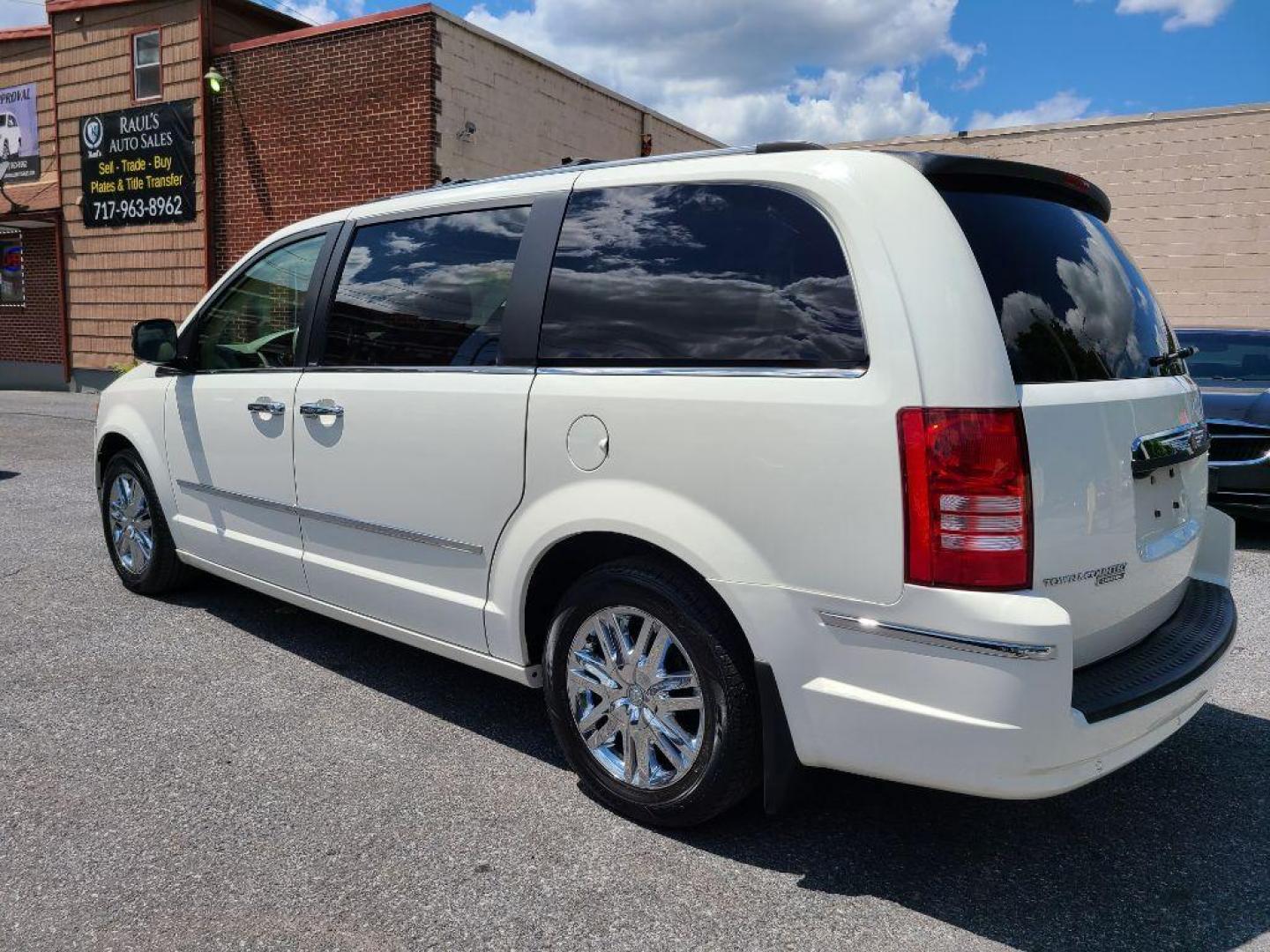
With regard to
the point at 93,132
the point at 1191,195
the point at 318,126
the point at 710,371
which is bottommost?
the point at 710,371

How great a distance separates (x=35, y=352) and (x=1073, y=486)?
21.2 metres

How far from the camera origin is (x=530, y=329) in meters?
3.21

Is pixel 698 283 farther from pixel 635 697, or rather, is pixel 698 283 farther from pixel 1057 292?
pixel 635 697

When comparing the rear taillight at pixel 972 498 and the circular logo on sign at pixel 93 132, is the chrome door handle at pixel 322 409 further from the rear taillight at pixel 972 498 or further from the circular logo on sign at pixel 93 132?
the circular logo on sign at pixel 93 132

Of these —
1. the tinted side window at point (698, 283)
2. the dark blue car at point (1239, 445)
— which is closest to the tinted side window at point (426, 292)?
the tinted side window at point (698, 283)

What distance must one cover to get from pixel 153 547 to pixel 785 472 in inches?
149

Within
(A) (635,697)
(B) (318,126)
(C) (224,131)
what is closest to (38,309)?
(C) (224,131)

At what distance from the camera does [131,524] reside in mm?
5289

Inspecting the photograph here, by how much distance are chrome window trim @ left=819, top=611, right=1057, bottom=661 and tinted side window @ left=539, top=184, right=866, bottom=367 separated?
2.03 ft

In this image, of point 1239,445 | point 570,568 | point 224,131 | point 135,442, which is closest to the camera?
point 570,568

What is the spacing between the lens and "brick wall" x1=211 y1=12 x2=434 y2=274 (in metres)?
13.9

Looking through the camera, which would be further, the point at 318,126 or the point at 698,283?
the point at 318,126

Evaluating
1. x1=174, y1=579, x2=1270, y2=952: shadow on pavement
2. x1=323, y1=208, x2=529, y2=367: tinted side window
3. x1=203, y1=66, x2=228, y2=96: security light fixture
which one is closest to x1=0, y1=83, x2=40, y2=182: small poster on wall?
x1=203, y1=66, x2=228, y2=96: security light fixture

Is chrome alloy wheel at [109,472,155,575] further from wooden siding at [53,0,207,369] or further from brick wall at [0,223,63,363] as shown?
brick wall at [0,223,63,363]
